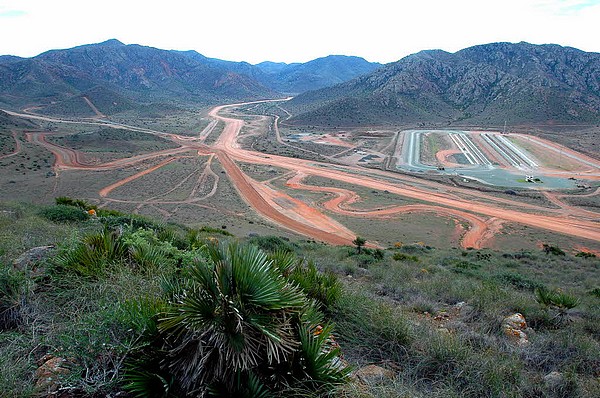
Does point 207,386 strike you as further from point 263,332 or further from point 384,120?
point 384,120

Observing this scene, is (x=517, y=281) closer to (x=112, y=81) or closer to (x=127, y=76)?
(x=112, y=81)

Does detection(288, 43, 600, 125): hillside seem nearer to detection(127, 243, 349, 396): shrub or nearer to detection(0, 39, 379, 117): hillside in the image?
detection(0, 39, 379, 117): hillside

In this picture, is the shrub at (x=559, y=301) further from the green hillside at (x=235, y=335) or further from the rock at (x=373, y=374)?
the rock at (x=373, y=374)

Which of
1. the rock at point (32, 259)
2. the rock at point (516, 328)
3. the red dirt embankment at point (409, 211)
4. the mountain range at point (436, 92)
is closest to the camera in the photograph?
the rock at point (32, 259)

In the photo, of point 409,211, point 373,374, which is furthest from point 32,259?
point 409,211

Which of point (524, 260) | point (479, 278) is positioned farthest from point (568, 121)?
point (479, 278)

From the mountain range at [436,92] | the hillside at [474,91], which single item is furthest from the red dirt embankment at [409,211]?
the hillside at [474,91]

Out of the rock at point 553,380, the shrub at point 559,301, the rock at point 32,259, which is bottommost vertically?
the shrub at point 559,301
